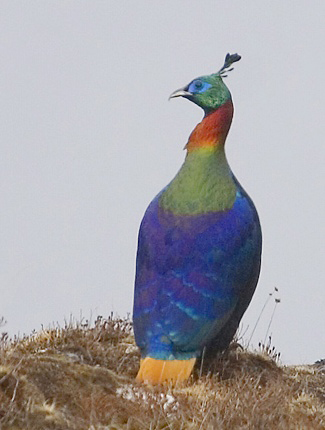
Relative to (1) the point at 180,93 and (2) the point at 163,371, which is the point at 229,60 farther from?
(2) the point at 163,371

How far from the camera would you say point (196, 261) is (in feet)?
23.9

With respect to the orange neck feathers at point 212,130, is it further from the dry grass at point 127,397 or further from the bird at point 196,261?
the dry grass at point 127,397

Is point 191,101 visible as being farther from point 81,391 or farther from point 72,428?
point 72,428

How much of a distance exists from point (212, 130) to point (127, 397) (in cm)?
267

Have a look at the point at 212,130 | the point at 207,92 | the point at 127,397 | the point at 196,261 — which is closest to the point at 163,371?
the point at 127,397

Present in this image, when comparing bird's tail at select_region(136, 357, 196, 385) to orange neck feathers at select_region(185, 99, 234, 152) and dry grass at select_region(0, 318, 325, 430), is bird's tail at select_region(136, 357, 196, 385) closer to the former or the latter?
dry grass at select_region(0, 318, 325, 430)

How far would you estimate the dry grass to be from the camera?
18.6 feet

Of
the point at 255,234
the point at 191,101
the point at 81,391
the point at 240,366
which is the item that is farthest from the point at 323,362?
the point at 81,391

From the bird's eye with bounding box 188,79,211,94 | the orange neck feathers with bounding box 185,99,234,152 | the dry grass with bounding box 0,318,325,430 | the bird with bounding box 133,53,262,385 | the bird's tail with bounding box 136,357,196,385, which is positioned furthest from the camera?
the bird's eye with bounding box 188,79,211,94

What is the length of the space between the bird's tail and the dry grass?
13 cm

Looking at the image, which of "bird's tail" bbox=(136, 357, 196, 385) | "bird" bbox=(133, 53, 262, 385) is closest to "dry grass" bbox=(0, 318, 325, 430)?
"bird's tail" bbox=(136, 357, 196, 385)

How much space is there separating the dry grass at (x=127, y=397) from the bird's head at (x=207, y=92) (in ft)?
7.75

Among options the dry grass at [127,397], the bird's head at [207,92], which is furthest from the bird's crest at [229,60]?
the dry grass at [127,397]

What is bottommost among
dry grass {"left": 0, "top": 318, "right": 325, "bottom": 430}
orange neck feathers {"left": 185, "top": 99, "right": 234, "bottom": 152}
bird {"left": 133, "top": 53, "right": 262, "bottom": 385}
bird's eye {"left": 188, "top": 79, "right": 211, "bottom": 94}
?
dry grass {"left": 0, "top": 318, "right": 325, "bottom": 430}
